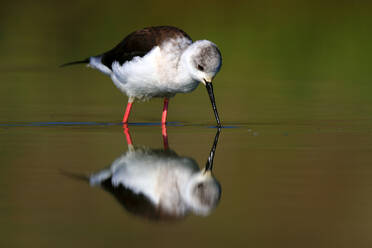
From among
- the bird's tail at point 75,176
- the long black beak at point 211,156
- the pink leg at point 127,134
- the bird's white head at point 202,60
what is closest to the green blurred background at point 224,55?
the pink leg at point 127,134

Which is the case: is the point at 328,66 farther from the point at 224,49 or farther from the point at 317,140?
the point at 317,140

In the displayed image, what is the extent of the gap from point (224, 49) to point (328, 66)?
3.40 m

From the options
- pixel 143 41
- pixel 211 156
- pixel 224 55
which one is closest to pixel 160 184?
pixel 211 156

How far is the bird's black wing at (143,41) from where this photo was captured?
898cm

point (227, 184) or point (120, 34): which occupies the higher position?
point (120, 34)

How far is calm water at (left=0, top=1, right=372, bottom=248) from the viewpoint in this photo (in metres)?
5.18

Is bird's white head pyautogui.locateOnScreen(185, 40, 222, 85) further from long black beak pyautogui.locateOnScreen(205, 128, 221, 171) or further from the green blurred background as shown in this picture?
the green blurred background

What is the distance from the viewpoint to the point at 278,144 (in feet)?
26.3

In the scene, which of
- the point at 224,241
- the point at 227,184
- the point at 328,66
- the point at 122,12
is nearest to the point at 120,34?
the point at 122,12

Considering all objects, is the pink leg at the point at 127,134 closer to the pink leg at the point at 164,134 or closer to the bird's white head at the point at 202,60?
the pink leg at the point at 164,134

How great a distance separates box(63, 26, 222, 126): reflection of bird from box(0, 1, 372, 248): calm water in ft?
1.48

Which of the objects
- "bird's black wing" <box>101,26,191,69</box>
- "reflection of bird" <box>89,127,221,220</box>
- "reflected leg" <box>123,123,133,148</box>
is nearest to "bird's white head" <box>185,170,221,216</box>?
"reflection of bird" <box>89,127,221,220</box>

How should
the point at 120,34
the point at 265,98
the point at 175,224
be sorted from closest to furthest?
1. the point at 175,224
2. the point at 265,98
3. the point at 120,34

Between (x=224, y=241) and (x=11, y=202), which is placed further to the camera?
(x=11, y=202)
